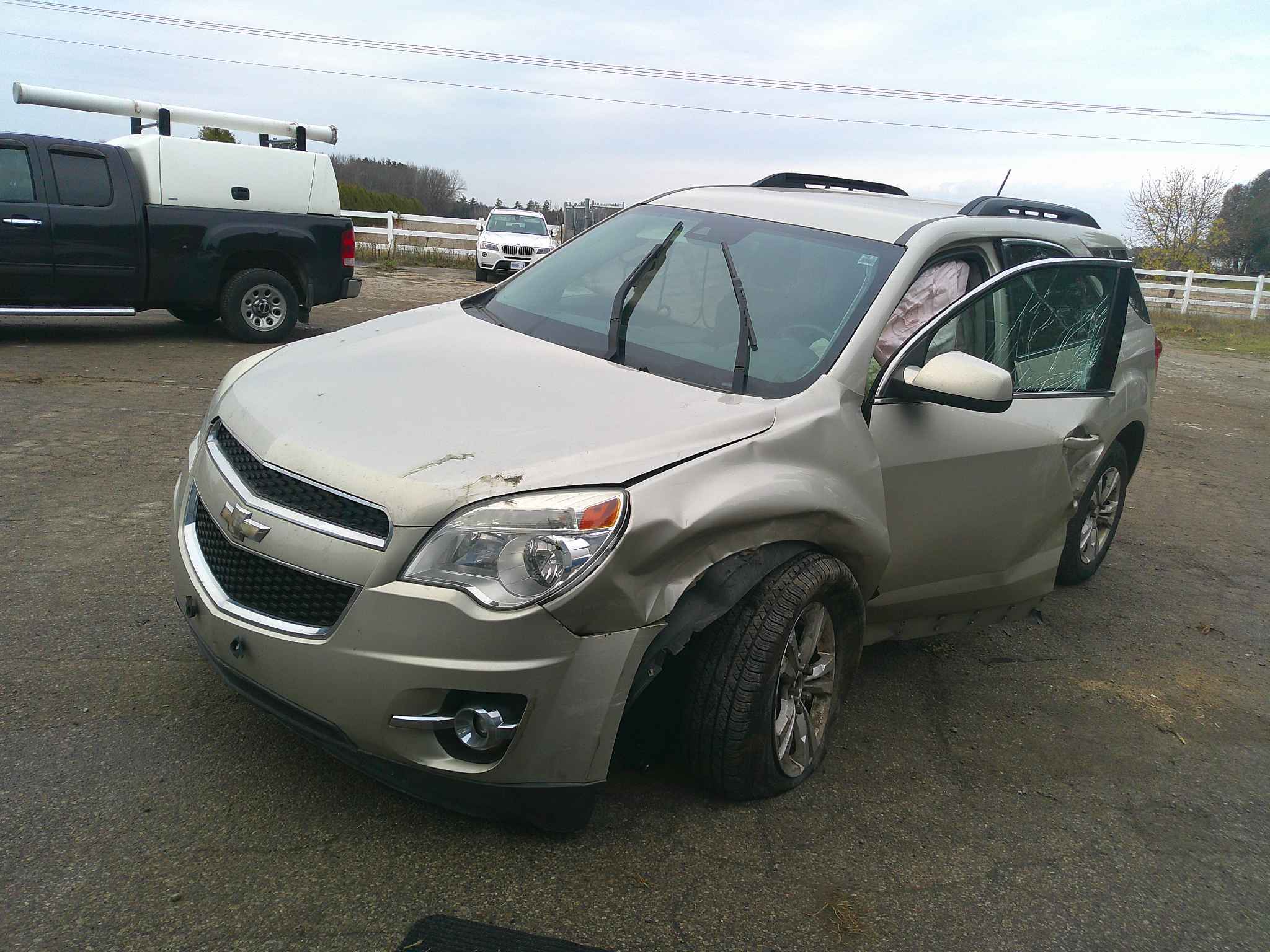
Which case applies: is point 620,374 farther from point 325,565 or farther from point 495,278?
point 495,278

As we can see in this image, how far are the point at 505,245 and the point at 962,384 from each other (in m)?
20.9

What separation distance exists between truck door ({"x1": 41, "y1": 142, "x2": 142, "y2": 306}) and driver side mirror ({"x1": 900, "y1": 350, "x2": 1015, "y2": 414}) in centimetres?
880

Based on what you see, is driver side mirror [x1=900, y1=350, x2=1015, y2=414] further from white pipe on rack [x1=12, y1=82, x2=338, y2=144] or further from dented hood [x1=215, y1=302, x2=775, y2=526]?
white pipe on rack [x1=12, y1=82, x2=338, y2=144]

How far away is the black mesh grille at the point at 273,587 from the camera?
8.06 ft

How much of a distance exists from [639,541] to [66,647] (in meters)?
2.25

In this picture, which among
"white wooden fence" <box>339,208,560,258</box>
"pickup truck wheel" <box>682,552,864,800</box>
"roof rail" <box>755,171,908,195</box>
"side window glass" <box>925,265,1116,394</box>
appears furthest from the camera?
"white wooden fence" <box>339,208,560,258</box>

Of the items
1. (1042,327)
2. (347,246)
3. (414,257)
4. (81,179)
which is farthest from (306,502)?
(414,257)

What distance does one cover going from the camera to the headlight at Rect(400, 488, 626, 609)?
2.37m

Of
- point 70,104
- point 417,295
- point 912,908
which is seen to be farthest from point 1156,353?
point 417,295

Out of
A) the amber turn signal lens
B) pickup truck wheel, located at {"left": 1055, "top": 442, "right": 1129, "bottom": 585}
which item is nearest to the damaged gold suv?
the amber turn signal lens

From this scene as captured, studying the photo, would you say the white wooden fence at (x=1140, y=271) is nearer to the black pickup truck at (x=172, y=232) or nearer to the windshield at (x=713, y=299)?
the black pickup truck at (x=172, y=232)

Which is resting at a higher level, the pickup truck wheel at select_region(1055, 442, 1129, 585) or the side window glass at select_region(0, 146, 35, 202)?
the side window glass at select_region(0, 146, 35, 202)

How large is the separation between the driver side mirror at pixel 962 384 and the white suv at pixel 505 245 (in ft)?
65.0

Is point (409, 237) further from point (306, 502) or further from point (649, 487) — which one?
point (649, 487)
